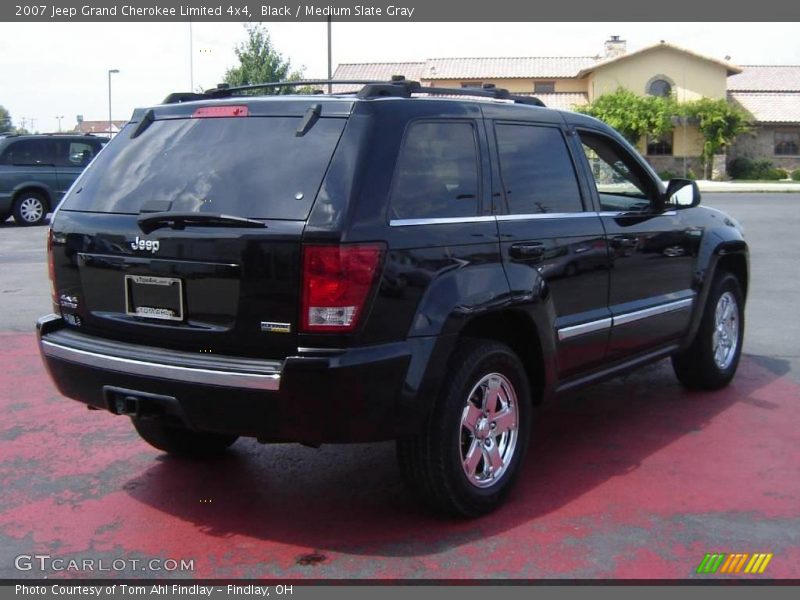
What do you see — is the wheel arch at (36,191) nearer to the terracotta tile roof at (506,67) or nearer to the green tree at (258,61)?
the green tree at (258,61)

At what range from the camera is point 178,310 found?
4164 mm

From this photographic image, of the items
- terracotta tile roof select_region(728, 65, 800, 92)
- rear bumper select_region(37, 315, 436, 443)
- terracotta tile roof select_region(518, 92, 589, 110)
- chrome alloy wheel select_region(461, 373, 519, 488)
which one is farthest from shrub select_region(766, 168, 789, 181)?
rear bumper select_region(37, 315, 436, 443)

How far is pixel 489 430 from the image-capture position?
4.57m

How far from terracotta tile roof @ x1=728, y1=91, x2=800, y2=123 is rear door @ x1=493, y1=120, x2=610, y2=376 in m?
51.8

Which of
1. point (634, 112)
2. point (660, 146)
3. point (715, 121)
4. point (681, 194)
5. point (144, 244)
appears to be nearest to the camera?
point (144, 244)

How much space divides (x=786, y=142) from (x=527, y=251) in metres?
53.6

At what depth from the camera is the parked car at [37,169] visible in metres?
20.2

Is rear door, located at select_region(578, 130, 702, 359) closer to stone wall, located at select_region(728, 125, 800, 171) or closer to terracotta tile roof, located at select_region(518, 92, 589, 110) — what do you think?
terracotta tile roof, located at select_region(518, 92, 589, 110)

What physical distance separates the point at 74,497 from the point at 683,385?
4.33 metres

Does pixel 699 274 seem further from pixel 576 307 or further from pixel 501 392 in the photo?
pixel 501 392

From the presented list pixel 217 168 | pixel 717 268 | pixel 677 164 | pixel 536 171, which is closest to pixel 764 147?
pixel 677 164

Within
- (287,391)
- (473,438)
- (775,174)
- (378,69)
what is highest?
(378,69)

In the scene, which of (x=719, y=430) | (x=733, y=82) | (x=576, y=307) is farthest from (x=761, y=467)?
(x=733, y=82)

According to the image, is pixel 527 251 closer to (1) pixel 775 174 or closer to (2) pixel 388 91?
(2) pixel 388 91
